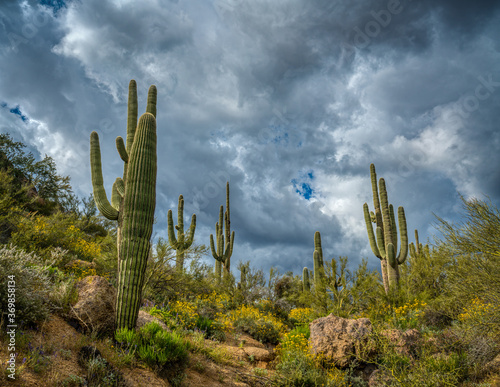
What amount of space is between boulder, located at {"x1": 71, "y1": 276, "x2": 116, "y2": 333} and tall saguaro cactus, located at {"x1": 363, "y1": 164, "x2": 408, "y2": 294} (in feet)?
40.1

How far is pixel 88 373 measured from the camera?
462cm

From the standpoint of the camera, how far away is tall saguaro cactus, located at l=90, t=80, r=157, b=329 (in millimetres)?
6543

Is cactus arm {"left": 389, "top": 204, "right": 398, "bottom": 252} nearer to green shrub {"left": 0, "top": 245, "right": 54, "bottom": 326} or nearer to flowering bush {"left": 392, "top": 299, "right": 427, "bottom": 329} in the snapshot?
flowering bush {"left": 392, "top": 299, "right": 427, "bottom": 329}

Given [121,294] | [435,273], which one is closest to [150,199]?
[121,294]

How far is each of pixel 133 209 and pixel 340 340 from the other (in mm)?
5792

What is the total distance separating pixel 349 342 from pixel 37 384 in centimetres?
620

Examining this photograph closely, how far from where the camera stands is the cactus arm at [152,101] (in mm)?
9344

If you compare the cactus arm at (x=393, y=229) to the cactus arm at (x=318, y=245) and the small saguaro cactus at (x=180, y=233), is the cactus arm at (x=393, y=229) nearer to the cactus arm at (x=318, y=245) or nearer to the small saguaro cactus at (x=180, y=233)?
the cactus arm at (x=318, y=245)

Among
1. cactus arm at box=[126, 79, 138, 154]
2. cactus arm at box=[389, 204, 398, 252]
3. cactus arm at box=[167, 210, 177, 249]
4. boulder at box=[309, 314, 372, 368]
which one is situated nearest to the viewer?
boulder at box=[309, 314, 372, 368]

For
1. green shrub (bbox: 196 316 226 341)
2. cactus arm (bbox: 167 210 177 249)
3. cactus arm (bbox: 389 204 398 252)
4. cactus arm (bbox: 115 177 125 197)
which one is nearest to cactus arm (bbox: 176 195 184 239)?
cactus arm (bbox: 167 210 177 249)

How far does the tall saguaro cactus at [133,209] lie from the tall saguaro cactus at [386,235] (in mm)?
11752

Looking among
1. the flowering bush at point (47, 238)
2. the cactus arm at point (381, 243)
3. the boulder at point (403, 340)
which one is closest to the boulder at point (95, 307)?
the flowering bush at point (47, 238)

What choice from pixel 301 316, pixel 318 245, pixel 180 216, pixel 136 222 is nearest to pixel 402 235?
pixel 318 245

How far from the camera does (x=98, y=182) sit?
27.6ft
